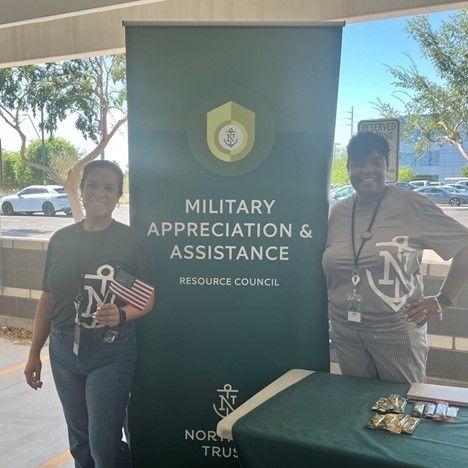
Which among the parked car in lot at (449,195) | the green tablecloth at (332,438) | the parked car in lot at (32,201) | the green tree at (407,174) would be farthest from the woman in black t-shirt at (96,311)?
the parked car in lot at (32,201)

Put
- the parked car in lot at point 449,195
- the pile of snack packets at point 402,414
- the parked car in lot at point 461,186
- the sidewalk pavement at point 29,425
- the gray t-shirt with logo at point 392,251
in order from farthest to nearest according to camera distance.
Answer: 1. the parked car in lot at point 461,186
2. the parked car in lot at point 449,195
3. the sidewalk pavement at point 29,425
4. the gray t-shirt with logo at point 392,251
5. the pile of snack packets at point 402,414

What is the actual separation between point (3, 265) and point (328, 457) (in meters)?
4.55

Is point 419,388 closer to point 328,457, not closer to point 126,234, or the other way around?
point 328,457

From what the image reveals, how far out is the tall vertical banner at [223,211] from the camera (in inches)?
74.7

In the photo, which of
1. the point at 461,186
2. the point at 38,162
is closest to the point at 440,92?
the point at 461,186

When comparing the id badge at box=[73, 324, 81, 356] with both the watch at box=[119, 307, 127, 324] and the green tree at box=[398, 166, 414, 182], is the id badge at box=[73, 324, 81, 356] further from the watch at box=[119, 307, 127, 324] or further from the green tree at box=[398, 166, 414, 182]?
the green tree at box=[398, 166, 414, 182]

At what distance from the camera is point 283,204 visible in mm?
1934

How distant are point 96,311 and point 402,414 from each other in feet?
3.62

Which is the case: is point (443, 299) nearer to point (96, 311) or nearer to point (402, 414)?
point (402, 414)

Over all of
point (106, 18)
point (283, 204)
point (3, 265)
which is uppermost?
point (106, 18)

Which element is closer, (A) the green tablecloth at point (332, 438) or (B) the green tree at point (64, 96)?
(A) the green tablecloth at point (332, 438)

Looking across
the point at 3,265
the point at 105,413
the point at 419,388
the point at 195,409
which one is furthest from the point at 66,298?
the point at 3,265

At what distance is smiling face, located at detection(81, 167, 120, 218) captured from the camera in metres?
1.90

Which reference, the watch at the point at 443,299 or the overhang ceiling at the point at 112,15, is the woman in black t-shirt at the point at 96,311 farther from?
the overhang ceiling at the point at 112,15
